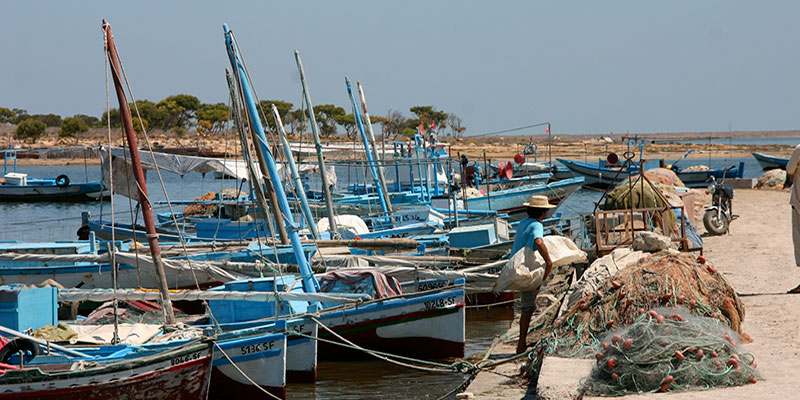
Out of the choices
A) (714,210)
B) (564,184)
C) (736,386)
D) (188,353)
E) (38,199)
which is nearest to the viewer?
(736,386)

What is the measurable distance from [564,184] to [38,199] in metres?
36.1

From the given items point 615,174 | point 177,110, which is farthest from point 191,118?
point 615,174

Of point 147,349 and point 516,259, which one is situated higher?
point 516,259

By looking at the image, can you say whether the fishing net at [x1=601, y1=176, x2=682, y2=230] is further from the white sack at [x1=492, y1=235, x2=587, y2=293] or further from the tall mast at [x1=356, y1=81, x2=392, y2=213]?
the tall mast at [x1=356, y1=81, x2=392, y2=213]

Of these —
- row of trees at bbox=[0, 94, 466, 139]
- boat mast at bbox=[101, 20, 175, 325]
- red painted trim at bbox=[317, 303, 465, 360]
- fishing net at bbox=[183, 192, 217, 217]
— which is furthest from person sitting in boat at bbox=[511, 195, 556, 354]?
row of trees at bbox=[0, 94, 466, 139]

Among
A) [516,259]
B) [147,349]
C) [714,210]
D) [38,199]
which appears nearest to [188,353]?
[147,349]

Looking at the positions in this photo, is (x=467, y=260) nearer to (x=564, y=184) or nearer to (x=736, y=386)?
(x=736, y=386)

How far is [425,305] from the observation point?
13312 millimetres

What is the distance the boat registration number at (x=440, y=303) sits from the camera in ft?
43.7

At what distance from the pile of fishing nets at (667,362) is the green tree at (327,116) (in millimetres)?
107129

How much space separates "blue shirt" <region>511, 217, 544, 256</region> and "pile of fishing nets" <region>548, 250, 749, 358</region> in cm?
92

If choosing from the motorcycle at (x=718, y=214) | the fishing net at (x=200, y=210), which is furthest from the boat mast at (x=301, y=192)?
the fishing net at (x=200, y=210)

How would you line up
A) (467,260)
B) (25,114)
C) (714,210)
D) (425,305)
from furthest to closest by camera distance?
(25,114) → (714,210) → (467,260) → (425,305)

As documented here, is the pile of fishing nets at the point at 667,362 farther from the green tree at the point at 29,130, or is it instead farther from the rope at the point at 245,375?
the green tree at the point at 29,130
